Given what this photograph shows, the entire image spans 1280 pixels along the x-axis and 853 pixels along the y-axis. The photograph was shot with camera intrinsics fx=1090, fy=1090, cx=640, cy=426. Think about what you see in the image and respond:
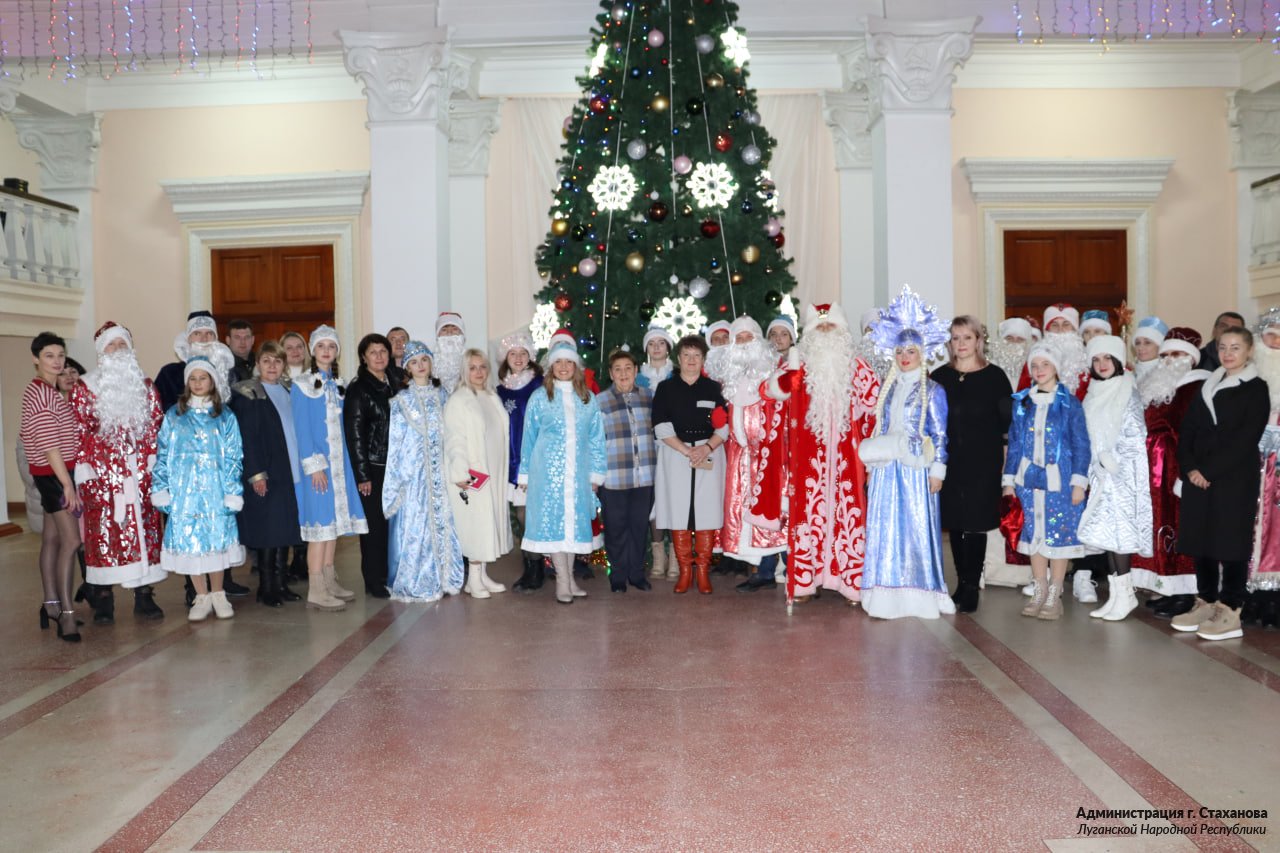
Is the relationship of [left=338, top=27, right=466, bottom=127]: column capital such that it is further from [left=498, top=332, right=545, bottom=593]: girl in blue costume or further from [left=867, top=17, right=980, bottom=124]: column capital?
[left=867, top=17, right=980, bottom=124]: column capital

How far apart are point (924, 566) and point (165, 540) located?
14.8 ft

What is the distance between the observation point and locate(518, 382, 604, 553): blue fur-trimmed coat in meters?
7.23

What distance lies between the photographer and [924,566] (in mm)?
6391

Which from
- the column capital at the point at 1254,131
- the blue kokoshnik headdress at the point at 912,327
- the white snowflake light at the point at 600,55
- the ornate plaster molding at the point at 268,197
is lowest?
the blue kokoshnik headdress at the point at 912,327

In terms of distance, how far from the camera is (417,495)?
718 cm

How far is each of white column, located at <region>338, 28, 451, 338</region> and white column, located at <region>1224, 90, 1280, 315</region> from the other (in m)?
9.37

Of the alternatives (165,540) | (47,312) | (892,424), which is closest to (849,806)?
(892,424)

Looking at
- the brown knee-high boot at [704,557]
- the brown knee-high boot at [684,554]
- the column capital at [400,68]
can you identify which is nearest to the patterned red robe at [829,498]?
the brown knee-high boot at [704,557]

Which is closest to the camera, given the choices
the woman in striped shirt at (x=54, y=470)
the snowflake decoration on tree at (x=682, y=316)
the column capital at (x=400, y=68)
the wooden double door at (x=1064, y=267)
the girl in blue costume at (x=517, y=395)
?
the woman in striped shirt at (x=54, y=470)

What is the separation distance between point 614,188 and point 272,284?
22.0 ft

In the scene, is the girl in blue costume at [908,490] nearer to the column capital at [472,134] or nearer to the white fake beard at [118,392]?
the white fake beard at [118,392]

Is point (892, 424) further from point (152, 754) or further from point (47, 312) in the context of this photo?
point (47, 312)

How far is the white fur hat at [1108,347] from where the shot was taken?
637 centimetres

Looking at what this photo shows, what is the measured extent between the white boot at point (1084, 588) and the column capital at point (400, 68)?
6219 mm
